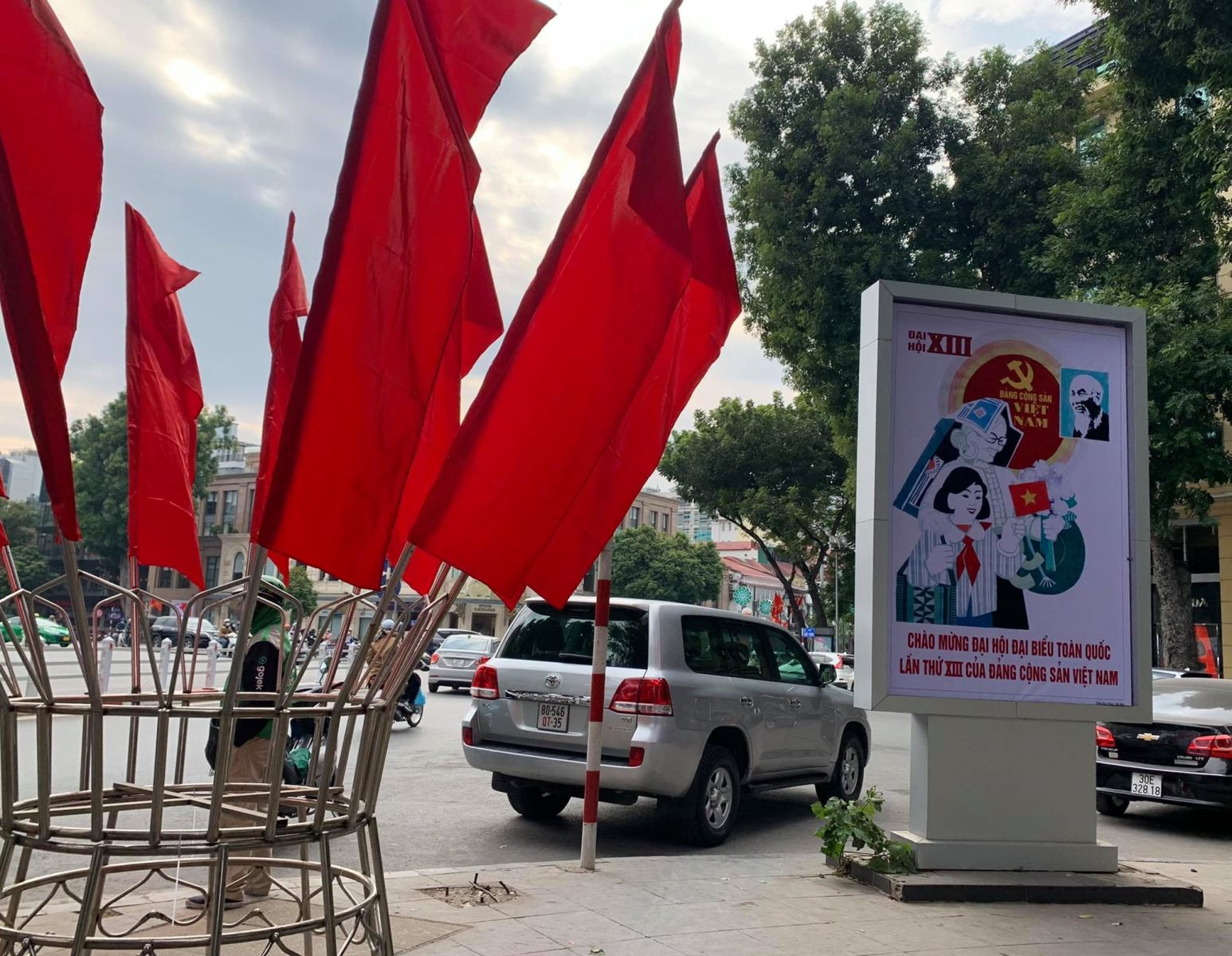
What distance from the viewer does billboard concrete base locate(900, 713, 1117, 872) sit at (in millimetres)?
6145

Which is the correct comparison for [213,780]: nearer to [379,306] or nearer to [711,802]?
[379,306]

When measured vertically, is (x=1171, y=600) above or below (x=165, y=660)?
above

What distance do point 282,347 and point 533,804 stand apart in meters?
6.58

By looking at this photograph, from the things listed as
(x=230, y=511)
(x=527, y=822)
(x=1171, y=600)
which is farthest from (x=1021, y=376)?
(x=230, y=511)

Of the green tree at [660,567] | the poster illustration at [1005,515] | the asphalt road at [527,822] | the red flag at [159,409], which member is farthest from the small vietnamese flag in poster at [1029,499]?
the green tree at [660,567]

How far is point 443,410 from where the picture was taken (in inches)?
107

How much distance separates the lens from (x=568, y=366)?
2.14 m

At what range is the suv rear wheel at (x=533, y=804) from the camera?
29.1ft

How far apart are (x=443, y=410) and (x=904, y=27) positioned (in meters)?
22.1

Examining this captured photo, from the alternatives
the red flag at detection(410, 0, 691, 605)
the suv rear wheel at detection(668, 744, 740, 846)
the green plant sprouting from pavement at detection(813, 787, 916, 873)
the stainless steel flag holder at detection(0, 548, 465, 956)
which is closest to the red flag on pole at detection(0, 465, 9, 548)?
the stainless steel flag holder at detection(0, 548, 465, 956)

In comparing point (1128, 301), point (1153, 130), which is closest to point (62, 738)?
point (1128, 301)

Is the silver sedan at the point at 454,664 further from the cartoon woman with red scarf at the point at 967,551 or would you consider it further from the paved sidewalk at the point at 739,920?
the cartoon woman with red scarf at the point at 967,551

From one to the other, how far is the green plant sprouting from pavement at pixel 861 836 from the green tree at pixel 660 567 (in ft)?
188

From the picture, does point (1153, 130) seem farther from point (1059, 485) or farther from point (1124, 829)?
point (1059, 485)
